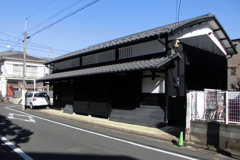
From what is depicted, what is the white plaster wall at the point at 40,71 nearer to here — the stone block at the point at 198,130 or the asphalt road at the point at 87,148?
the asphalt road at the point at 87,148

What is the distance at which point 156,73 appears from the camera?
10.7 m

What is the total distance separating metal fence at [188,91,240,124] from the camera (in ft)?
21.7

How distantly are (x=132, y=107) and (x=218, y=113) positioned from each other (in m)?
5.62

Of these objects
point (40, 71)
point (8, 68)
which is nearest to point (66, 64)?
point (8, 68)

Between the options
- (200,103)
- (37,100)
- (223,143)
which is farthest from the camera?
(37,100)

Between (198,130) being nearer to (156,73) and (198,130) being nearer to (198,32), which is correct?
(156,73)

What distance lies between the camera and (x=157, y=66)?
9.12 meters

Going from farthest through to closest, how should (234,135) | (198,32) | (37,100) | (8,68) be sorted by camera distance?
(8,68) → (37,100) → (198,32) → (234,135)

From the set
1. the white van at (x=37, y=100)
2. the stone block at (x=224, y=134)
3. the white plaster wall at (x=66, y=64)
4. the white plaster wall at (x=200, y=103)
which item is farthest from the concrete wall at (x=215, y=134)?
the white van at (x=37, y=100)

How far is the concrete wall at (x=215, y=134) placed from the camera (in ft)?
20.6

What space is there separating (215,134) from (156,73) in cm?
478

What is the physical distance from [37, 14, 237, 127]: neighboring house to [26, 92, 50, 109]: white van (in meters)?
6.13

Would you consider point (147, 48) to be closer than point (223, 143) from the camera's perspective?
No

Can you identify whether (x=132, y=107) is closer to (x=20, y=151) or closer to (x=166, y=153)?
(x=166, y=153)
